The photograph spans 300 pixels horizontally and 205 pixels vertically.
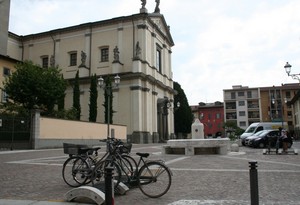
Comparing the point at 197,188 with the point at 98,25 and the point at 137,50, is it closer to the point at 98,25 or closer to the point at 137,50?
the point at 137,50

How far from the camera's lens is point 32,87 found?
30.0 meters

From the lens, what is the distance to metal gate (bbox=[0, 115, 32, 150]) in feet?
72.7

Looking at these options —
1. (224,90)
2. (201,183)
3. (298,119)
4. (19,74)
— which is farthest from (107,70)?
(224,90)

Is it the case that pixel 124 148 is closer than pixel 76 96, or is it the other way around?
pixel 124 148

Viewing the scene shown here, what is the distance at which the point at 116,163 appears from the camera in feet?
22.7

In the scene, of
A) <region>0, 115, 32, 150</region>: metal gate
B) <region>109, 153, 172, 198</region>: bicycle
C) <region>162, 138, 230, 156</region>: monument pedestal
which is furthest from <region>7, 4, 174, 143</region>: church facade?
<region>109, 153, 172, 198</region>: bicycle

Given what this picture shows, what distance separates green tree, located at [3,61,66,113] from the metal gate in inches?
284

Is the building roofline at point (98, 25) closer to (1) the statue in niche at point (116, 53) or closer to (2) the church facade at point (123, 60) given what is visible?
(2) the church facade at point (123, 60)

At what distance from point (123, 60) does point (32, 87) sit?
49.8 ft

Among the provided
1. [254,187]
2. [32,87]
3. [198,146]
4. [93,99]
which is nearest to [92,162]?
[254,187]

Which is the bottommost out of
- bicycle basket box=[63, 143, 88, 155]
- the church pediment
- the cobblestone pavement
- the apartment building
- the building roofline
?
the cobblestone pavement

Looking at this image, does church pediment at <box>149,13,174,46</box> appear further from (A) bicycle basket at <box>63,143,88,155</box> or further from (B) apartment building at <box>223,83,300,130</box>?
(B) apartment building at <box>223,83,300,130</box>

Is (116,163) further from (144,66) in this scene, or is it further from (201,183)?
(144,66)

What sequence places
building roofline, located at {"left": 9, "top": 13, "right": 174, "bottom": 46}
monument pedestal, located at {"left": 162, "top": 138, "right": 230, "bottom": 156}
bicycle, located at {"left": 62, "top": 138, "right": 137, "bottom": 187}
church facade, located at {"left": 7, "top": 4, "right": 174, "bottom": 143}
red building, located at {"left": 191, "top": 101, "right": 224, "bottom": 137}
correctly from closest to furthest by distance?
1. bicycle, located at {"left": 62, "top": 138, "right": 137, "bottom": 187}
2. monument pedestal, located at {"left": 162, "top": 138, "right": 230, "bottom": 156}
3. church facade, located at {"left": 7, "top": 4, "right": 174, "bottom": 143}
4. building roofline, located at {"left": 9, "top": 13, "right": 174, "bottom": 46}
5. red building, located at {"left": 191, "top": 101, "right": 224, "bottom": 137}
